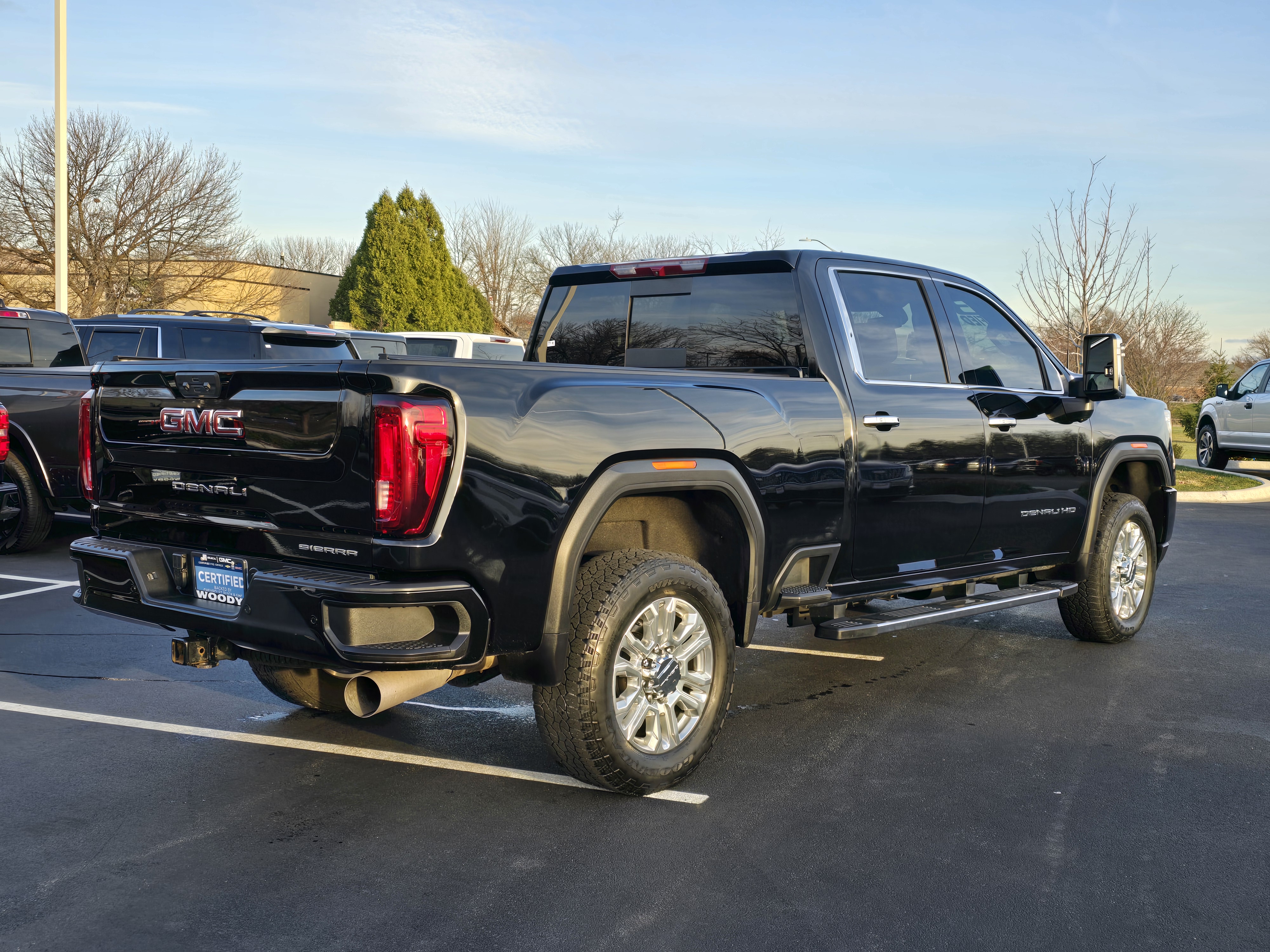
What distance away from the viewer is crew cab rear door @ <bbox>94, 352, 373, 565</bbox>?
12.3 feet

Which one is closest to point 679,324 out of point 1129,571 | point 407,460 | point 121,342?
point 407,460

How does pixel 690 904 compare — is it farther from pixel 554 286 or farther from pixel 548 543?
pixel 554 286

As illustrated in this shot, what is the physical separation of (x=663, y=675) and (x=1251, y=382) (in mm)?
19197

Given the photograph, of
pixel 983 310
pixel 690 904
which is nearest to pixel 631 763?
pixel 690 904

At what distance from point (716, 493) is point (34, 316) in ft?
25.6

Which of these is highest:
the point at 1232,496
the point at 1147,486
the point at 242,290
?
the point at 242,290

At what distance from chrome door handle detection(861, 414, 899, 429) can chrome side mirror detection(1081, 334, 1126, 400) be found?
4.91 feet

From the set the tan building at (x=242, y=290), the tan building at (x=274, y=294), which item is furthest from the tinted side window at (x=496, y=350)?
the tan building at (x=274, y=294)

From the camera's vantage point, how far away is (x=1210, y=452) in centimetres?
2156

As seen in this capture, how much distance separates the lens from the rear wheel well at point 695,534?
461 cm

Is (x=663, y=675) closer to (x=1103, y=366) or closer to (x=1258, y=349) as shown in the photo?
(x=1103, y=366)

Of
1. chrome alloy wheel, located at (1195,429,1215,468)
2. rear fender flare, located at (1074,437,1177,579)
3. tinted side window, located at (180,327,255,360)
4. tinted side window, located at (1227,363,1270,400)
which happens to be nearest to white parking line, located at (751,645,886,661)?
rear fender flare, located at (1074,437,1177,579)

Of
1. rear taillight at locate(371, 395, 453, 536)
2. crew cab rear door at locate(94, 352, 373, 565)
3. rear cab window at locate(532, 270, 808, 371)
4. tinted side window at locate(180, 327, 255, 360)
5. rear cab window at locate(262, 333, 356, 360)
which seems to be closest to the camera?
rear taillight at locate(371, 395, 453, 536)

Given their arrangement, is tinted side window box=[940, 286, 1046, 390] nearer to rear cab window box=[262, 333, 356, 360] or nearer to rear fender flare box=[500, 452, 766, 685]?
rear fender flare box=[500, 452, 766, 685]
